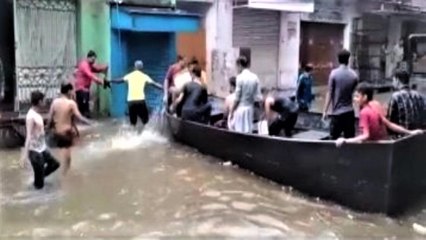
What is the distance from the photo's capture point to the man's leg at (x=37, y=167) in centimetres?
839

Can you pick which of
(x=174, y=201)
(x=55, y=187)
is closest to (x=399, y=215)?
(x=174, y=201)

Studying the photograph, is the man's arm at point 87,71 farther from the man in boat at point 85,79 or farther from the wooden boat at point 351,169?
the wooden boat at point 351,169

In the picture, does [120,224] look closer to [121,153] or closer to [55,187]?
[55,187]

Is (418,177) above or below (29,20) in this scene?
below

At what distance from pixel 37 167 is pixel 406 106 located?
4.93 meters

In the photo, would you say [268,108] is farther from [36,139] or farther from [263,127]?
[36,139]

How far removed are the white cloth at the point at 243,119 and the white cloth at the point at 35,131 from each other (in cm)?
341

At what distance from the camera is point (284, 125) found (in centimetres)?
1073

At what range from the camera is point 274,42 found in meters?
21.9

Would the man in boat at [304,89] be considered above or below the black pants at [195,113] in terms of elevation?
above

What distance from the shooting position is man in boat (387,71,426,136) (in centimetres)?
818

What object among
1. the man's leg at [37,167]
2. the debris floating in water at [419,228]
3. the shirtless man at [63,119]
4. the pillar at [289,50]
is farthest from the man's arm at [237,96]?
the pillar at [289,50]

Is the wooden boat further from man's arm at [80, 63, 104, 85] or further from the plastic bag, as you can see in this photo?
man's arm at [80, 63, 104, 85]

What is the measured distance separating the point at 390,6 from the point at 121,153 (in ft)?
59.8
